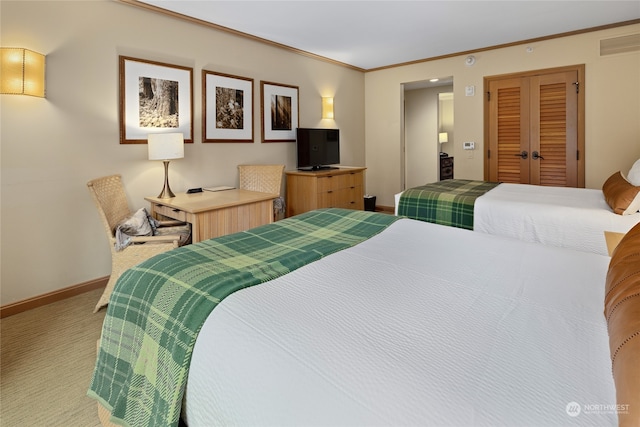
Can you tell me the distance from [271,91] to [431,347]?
14.3ft

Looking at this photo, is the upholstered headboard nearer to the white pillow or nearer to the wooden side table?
the white pillow

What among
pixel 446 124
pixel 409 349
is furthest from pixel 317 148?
pixel 446 124

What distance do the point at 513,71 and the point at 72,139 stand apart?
534 cm

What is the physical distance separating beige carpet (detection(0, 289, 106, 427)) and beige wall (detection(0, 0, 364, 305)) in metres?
0.36

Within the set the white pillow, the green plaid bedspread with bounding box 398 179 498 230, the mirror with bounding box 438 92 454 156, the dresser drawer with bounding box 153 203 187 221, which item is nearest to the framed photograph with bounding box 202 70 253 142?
the dresser drawer with bounding box 153 203 187 221

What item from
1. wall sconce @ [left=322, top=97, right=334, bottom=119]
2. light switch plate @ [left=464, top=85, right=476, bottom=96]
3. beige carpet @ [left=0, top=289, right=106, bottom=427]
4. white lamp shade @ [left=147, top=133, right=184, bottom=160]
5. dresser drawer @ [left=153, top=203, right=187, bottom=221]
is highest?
light switch plate @ [left=464, top=85, right=476, bottom=96]

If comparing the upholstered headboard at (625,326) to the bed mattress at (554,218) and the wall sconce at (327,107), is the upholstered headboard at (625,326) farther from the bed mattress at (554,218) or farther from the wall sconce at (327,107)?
the wall sconce at (327,107)

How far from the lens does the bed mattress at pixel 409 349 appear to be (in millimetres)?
683

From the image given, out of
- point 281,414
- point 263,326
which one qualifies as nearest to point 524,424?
point 281,414

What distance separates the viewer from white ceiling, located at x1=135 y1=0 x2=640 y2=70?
3516 millimetres

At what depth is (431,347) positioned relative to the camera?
0.84 metres

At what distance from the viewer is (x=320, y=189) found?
4.73m

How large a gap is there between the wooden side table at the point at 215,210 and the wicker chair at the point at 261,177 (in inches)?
22.9

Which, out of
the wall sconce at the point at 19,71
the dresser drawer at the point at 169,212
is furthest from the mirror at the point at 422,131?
the wall sconce at the point at 19,71
